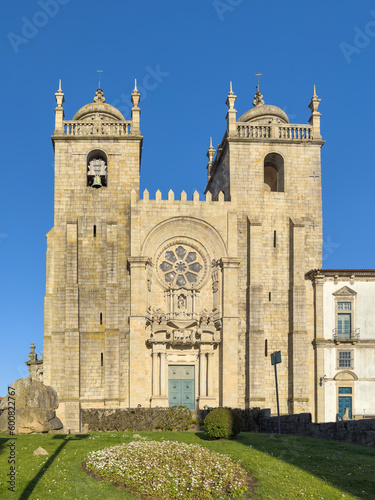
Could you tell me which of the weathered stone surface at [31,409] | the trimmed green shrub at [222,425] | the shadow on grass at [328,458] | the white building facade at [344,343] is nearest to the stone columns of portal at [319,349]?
the white building facade at [344,343]

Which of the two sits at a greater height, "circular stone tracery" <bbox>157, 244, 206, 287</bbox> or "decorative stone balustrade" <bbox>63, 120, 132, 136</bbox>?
"decorative stone balustrade" <bbox>63, 120, 132, 136</bbox>

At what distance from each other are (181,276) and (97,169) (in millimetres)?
8917

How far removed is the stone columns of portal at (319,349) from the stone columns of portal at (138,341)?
1011cm

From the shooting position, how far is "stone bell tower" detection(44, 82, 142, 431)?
40156mm

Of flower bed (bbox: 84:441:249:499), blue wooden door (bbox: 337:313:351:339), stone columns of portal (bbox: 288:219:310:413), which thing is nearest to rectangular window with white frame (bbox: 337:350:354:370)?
blue wooden door (bbox: 337:313:351:339)

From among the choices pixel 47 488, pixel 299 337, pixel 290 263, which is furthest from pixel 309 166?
pixel 47 488

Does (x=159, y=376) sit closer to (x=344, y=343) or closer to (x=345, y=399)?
(x=345, y=399)

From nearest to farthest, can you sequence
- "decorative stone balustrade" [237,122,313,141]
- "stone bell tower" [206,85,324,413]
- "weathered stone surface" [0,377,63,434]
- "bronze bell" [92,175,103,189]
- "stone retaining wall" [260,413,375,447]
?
"stone retaining wall" [260,413,375,447] → "weathered stone surface" [0,377,63,434] → "stone bell tower" [206,85,324,413] → "bronze bell" [92,175,103,189] → "decorative stone balustrade" [237,122,313,141]

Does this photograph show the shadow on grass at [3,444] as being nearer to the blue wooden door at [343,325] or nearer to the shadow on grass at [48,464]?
the shadow on grass at [48,464]

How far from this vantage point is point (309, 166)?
44.3m

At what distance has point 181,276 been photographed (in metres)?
42.9

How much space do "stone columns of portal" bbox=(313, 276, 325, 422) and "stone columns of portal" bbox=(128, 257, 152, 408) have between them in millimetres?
10107

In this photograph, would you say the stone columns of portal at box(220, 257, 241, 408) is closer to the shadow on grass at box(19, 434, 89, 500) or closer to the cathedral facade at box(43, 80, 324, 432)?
the cathedral facade at box(43, 80, 324, 432)

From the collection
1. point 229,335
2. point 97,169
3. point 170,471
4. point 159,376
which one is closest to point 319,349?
point 229,335
